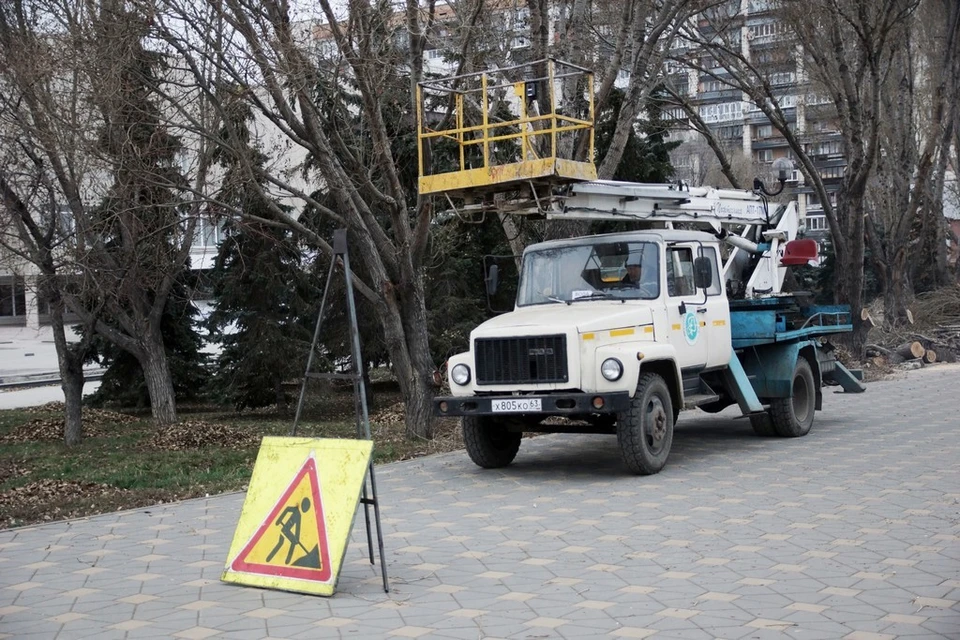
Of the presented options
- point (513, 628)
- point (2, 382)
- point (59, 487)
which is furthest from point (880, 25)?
Result: point (2, 382)

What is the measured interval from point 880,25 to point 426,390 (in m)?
12.4

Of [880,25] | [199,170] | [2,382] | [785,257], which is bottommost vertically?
[2,382]

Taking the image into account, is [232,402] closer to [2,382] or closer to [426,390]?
[426,390]

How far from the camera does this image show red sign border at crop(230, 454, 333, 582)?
6.77m

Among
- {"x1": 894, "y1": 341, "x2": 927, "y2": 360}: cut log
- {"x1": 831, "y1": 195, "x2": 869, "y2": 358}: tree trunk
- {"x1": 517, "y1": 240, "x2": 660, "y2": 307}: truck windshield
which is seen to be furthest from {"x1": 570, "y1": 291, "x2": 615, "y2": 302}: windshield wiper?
{"x1": 894, "y1": 341, "x2": 927, "y2": 360}: cut log

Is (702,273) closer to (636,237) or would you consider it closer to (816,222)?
Result: (636,237)

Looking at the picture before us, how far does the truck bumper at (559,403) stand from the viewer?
10.5m

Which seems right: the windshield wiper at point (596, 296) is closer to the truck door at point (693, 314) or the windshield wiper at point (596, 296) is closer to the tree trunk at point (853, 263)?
the truck door at point (693, 314)

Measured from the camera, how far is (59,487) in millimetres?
11664

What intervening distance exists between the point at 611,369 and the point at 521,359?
941mm

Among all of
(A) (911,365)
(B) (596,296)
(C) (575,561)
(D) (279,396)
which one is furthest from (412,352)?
(A) (911,365)

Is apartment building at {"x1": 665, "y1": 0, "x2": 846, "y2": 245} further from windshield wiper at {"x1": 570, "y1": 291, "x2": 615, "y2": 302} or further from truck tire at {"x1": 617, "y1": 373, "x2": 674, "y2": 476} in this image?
truck tire at {"x1": 617, "y1": 373, "x2": 674, "y2": 476}

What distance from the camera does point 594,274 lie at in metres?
12.1

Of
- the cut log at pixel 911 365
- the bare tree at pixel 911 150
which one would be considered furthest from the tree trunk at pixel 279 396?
the bare tree at pixel 911 150
